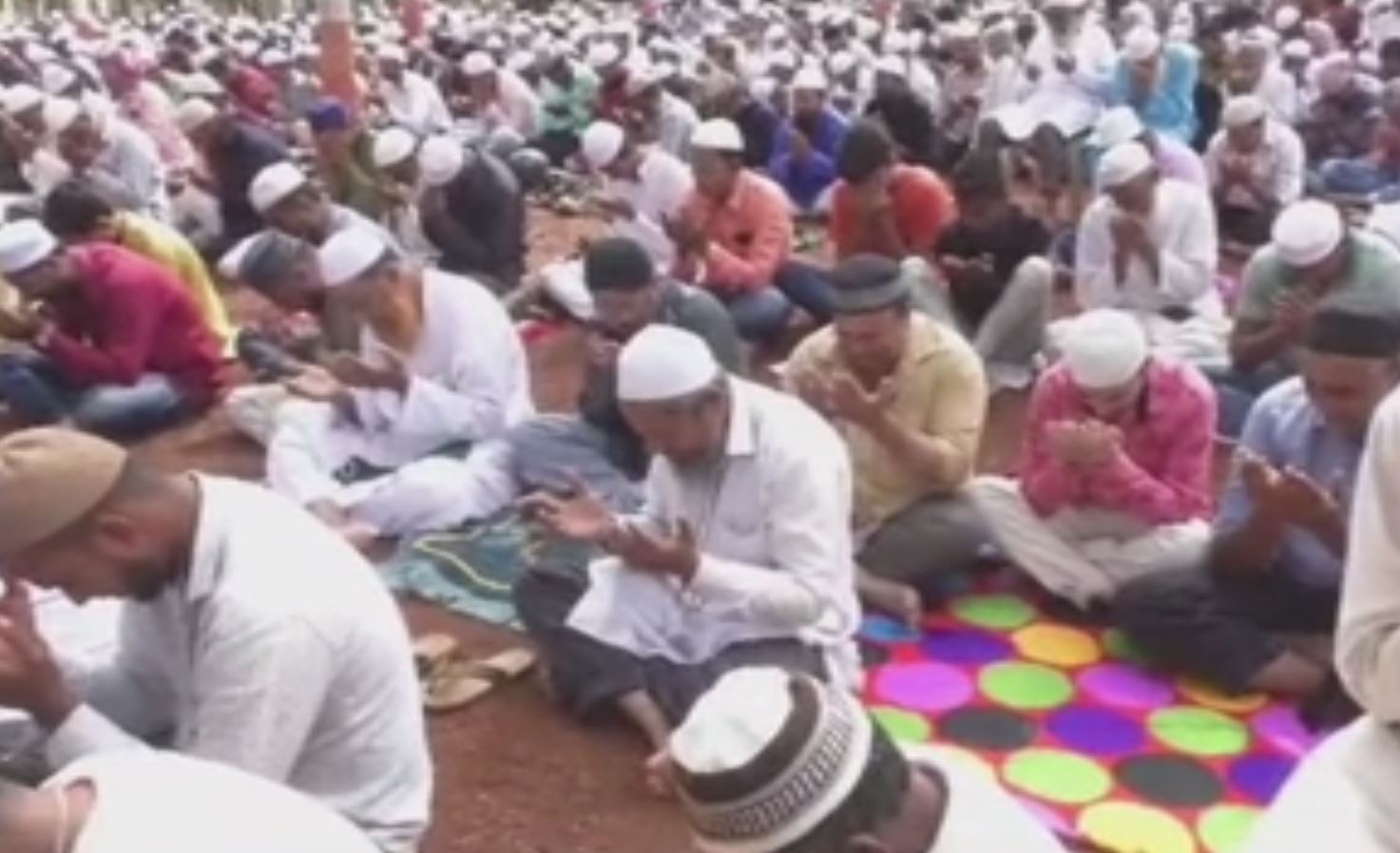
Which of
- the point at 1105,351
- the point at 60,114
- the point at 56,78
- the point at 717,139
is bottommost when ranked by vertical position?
the point at 56,78

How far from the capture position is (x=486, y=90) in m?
11.5

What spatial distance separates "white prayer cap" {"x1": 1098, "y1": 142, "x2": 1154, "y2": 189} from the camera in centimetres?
531

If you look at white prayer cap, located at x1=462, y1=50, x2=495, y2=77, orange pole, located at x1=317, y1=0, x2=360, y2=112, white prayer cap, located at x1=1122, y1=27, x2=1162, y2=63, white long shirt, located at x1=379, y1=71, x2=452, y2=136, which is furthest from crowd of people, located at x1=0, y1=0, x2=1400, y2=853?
white prayer cap, located at x1=462, y1=50, x2=495, y2=77

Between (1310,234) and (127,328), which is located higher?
(1310,234)

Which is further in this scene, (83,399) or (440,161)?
(440,161)

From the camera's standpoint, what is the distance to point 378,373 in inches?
184

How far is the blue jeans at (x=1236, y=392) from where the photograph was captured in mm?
4906

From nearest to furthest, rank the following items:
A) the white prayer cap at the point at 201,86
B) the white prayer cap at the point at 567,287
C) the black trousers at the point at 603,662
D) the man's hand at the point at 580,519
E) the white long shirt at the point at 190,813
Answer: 1. the white long shirt at the point at 190,813
2. the man's hand at the point at 580,519
3. the black trousers at the point at 603,662
4. the white prayer cap at the point at 567,287
5. the white prayer cap at the point at 201,86

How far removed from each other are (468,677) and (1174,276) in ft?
8.42

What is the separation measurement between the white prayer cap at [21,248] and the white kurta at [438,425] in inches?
40.4

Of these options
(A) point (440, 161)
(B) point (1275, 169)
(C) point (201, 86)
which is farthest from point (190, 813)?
(C) point (201, 86)

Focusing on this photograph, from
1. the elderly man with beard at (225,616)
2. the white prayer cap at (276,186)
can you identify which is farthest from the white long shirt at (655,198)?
the elderly man with beard at (225,616)

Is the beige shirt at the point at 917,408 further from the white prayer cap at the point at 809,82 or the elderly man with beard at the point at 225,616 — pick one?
the white prayer cap at the point at 809,82

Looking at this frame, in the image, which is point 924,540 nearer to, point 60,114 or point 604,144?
point 604,144
